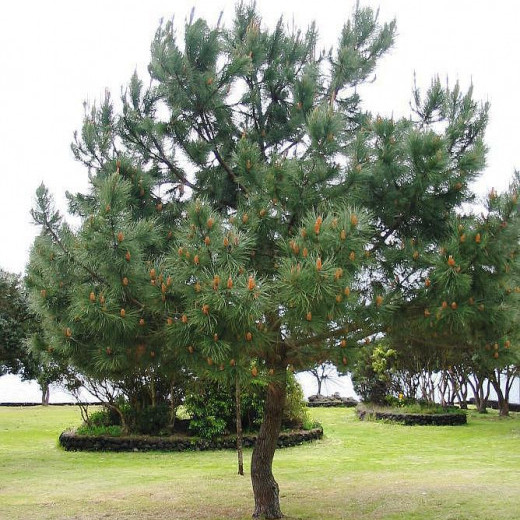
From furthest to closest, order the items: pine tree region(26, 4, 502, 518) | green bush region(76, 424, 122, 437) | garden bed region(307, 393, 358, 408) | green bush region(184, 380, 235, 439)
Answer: garden bed region(307, 393, 358, 408) → green bush region(76, 424, 122, 437) → green bush region(184, 380, 235, 439) → pine tree region(26, 4, 502, 518)

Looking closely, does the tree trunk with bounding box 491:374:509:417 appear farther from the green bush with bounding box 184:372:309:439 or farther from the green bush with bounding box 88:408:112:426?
the green bush with bounding box 88:408:112:426

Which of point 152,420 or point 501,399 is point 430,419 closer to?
point 501,399

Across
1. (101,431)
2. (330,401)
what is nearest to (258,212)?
(101,431)

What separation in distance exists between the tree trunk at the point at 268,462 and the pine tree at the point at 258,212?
2 centimetres

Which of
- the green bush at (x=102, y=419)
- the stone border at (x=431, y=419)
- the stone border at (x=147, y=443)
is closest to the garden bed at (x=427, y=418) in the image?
the stone border at (x=431, y=419)

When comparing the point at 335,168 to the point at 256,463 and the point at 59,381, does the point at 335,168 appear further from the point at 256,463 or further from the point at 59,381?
the point at 59,381

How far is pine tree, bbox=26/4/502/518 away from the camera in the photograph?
3982mm

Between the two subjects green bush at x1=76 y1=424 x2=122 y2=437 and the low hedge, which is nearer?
green bush at x1=76 y1=424 x2=122 y2=437

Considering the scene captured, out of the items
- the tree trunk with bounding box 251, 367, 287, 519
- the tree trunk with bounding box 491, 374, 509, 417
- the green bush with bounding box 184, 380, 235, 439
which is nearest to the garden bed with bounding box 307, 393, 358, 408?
the tree trunk with bounding box 491, 374, 509, 417

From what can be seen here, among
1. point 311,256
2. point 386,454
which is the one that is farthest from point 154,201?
point 386,454

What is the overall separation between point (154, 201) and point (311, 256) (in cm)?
220

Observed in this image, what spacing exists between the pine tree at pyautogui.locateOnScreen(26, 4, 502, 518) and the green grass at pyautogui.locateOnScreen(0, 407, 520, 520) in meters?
1.20

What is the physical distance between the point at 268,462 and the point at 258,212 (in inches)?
101

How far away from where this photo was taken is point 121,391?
41.2 ft
